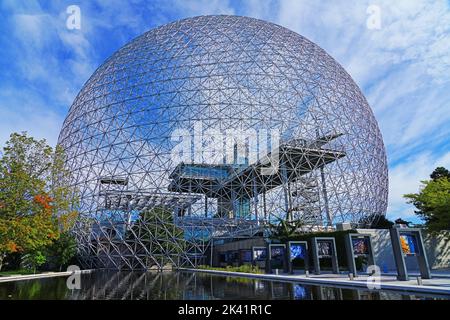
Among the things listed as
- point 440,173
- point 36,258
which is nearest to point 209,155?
point 36,258

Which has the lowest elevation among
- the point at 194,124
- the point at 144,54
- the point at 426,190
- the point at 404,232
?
the point at 404,232

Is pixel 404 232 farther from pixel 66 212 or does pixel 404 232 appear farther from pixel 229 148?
pixel 66 212

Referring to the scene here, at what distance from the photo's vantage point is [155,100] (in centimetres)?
2983

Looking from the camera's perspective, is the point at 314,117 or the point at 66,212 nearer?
the point at 66,212

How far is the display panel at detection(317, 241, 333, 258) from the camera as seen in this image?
19116 mm

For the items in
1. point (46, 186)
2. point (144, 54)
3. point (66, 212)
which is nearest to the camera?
point (46, 186)

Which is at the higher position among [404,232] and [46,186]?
[46,186]

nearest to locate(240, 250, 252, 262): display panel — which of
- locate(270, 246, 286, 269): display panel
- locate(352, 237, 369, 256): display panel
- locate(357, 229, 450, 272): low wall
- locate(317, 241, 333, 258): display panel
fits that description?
locate(270, 246, 286, 269): display panel

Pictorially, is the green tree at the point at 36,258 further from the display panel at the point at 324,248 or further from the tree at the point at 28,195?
the display panel at the point at 324,248

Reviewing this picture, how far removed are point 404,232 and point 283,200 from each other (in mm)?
15290

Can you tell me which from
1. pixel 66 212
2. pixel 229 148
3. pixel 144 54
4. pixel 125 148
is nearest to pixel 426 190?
pixel 229 148

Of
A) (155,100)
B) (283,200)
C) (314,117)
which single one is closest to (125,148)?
(155,100)

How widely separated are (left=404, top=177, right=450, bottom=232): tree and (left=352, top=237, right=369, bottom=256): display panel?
8.57 meters
